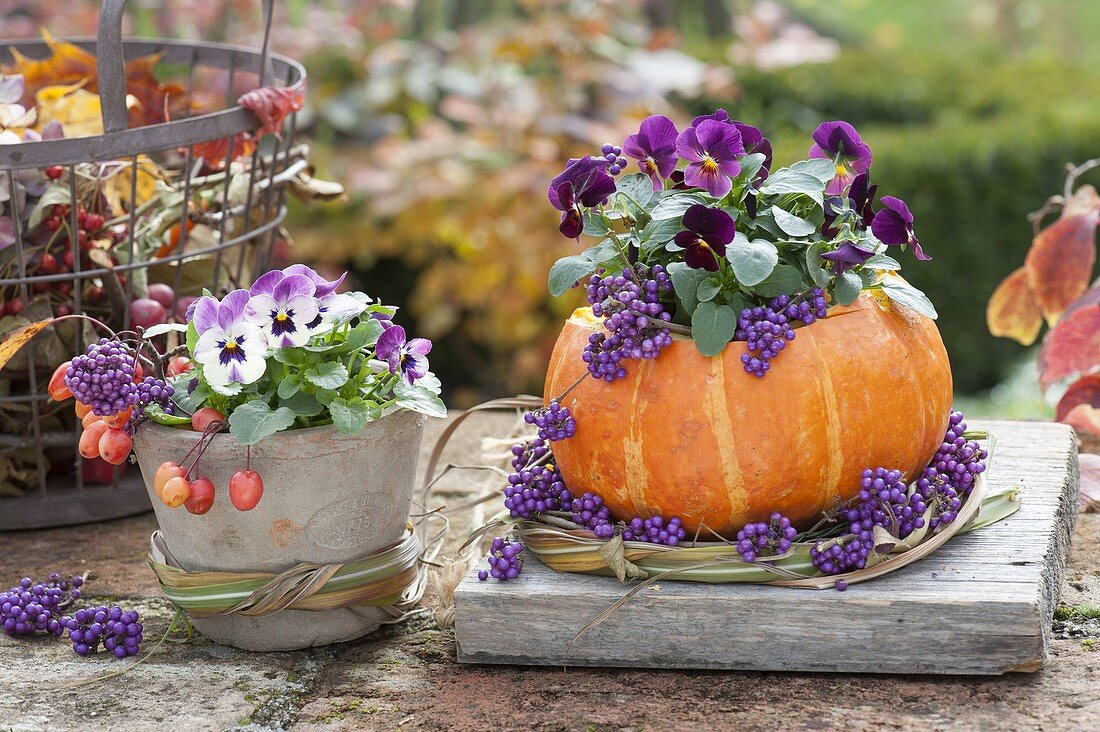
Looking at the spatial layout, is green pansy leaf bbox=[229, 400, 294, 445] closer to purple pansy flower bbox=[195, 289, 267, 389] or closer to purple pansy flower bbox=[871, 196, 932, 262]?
purple pansy flower bbox=[195, 289, 267, 389]

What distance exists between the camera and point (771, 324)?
156 cm

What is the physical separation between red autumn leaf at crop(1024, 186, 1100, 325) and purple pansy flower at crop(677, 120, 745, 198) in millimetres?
1192

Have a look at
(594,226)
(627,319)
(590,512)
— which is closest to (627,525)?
(590,512)

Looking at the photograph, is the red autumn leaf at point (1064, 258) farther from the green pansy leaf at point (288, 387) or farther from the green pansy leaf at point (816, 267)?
the green pansy leaf at point (288, 387)

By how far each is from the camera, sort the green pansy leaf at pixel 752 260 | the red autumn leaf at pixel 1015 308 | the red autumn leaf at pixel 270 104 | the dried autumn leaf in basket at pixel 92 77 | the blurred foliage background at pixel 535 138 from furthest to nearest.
Result: 1. the blurred foliage background at pixel 535 138
2. the red autumn leaf at pixel 1015 308
3. the dried autumn leaf in basket at pixel 92 77
4. the red autumn leaf at pixel 270 104
5. the green pansy leaf at pixel 752 260

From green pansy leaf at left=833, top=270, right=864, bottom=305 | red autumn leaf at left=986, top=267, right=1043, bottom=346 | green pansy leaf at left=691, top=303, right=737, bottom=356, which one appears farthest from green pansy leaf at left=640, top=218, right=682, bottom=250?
red autumn leaf at left=986, top=267, right=1043, bottom=346

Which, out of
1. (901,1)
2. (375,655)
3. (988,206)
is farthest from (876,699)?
(901,1)

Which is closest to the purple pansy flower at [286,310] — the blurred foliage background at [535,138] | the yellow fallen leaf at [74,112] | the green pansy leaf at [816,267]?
the green pansy leaf at [816,267]

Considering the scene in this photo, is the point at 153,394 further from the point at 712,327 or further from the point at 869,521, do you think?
the point at 869,521

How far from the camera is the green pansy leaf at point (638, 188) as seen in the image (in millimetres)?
1679

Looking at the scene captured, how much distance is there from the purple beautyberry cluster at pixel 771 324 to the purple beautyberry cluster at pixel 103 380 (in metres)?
0.79

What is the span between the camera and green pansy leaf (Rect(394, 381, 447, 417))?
1.63 meters

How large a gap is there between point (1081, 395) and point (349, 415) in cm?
161

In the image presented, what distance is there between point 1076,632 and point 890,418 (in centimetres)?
40
